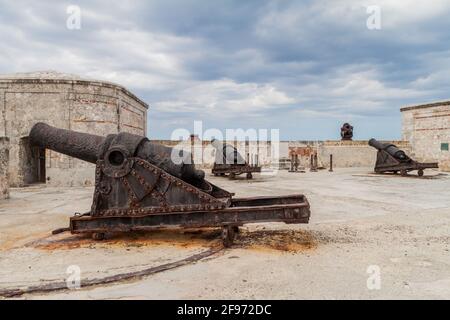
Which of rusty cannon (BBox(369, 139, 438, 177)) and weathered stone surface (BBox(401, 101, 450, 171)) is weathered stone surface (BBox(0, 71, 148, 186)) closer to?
rusty cannon (BBox(369, 139, 438, 177))

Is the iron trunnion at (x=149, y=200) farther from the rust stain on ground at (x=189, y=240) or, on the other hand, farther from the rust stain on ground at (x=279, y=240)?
the rust stain on ground at (x=279, y=240)

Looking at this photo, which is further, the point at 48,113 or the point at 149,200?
the point at 48,113

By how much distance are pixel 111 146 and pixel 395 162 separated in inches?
595

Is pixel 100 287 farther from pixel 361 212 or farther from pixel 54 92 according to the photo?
pixel 54 92

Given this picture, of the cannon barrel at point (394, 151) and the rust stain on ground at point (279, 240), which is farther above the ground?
the cannon barrel at point (394, 151)

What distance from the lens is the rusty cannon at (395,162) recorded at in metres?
15.7

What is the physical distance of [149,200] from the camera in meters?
4.77

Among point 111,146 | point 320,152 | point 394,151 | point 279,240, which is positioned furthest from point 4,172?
point 320,152

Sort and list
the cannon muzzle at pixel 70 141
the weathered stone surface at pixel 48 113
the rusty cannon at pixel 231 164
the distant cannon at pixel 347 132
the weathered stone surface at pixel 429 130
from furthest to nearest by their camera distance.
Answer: the distant cannon at pixel 347 132
the weathered stone surface at pixel 429 130
the rusty cannon at pixel 231 164
the weathered stone surface at pixel 48 113
the cannon muzzle at pixel 70 141

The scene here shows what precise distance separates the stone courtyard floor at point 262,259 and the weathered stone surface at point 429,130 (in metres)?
15.9

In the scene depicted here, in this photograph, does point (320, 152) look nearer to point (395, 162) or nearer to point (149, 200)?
point (395, 162)

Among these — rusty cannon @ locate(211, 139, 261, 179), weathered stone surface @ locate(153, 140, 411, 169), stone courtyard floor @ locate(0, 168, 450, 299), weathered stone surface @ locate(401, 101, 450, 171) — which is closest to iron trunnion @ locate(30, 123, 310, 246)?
stone courtyard floor @ locate(0, 168, 450, 299)

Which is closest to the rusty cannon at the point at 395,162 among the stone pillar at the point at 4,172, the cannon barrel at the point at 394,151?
the cannon barrel at the point at 394,151
